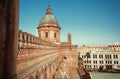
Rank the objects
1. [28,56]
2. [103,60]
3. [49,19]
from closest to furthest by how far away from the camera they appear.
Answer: [28,56] → [49,19] → [103,60]

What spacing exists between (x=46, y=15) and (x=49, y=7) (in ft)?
8.53

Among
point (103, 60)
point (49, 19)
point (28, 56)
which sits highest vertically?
point (49, 19)

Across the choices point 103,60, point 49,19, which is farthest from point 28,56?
point 103,60

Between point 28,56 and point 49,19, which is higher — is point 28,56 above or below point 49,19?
below

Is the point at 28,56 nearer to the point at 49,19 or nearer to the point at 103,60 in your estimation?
the point at 49,19

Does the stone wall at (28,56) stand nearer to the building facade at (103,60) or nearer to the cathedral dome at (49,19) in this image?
the cathedral dome at (49,19)

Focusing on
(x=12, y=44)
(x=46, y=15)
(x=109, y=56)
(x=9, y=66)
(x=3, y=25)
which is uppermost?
(x=46, y=15)

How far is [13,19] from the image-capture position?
2145mm

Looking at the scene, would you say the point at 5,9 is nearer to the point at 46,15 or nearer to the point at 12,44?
the point at 12,44

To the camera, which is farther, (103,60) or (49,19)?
(103,60)

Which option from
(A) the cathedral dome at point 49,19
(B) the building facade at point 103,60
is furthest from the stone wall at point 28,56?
(B) the building facade at point 103,60

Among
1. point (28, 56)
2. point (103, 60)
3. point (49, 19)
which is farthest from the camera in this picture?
point (103, 60)

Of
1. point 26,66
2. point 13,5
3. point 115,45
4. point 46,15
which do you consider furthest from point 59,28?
→ point 115,45

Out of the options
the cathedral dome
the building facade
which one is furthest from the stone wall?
the building facade
